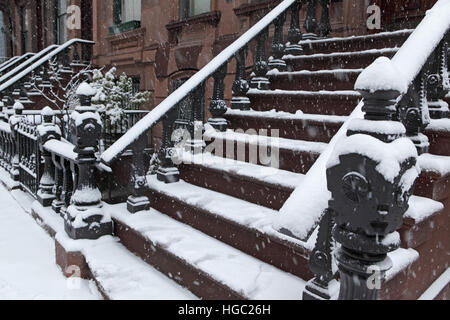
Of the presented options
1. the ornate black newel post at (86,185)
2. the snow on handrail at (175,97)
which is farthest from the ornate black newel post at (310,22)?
the ornate black newel post at (86,185)

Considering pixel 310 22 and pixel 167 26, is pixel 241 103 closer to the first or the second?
pixel 310 22

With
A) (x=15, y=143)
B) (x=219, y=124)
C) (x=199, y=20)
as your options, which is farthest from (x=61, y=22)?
(x=219, y=124)

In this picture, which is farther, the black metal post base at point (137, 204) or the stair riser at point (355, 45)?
the stair riser at point (355, 45)

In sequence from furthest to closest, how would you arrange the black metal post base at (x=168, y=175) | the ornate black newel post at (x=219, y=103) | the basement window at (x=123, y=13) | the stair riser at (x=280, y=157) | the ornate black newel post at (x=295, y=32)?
the basement window at (x=123, y=13)
the ornate black newel post at (x=295, y=32)
the ornate black newel post at (x=219, y=103)
the black metal post base at (x=168, y=175)
the stair riser at (x=280, y=157)

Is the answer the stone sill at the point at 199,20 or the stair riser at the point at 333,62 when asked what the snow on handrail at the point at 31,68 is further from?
the stair riser at the point at 333,62

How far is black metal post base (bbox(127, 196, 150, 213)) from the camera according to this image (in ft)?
12.4

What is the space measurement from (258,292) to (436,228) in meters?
1.31

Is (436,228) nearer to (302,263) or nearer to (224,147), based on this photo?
(302,263)

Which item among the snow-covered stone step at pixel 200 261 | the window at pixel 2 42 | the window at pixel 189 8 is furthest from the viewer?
the window at pixel 2 42

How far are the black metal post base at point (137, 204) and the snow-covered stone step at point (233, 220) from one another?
5.1 inches

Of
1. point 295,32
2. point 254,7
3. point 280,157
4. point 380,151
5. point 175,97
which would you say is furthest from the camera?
point 254,7

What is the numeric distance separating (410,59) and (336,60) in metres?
2.56

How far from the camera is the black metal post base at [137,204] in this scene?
3.79 meters

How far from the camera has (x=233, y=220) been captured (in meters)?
2.97
